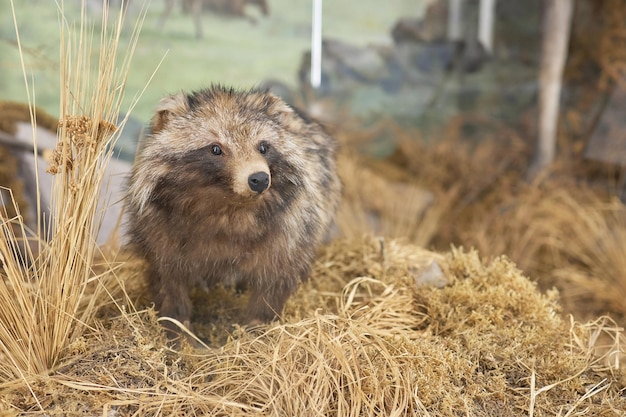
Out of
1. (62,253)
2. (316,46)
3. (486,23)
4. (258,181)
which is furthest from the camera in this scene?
(486,23)

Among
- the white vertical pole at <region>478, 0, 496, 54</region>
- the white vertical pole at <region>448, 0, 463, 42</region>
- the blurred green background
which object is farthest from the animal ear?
the white vertical pole at <region>478, 0, 496, 54</region>

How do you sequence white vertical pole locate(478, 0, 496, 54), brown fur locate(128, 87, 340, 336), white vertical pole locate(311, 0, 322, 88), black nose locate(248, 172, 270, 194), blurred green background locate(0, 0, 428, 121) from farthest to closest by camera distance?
white vertical pole locate(478, 0, 496, 54) → white vertical pole locate(311, 0, 322, 88) → blurred green background locate(0, 0, 428, 121) → brown fur locate(128, 87, 340, 336) → black nose locate(248, 172, 270, 194)

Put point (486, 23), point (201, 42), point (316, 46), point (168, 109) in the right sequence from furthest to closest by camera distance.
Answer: point (486, 23) → point (316, 46) → point (201, 42) → point (168, 109)

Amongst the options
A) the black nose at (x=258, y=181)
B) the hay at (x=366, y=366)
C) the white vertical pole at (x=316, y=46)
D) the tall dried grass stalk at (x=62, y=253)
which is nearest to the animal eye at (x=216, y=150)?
the black nose at (x=258, y=181)

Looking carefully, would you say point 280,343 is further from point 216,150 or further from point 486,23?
point 486,23

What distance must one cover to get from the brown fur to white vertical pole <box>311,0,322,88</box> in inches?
129

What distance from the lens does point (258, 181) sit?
7.38 feet

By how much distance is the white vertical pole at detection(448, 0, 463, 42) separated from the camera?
20.2 feet

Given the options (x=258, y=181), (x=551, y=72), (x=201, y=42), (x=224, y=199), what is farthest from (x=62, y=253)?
(x=551, y=72)

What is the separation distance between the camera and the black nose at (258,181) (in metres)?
2.25

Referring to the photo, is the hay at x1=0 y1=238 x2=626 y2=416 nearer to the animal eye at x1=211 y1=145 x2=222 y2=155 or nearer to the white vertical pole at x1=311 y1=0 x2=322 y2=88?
the animal eye at x1=211 y1=145 x2=222 y2=155

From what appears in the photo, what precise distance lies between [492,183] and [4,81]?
4170 mm

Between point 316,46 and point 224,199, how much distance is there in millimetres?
3875

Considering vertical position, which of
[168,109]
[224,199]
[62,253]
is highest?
[168,109]
